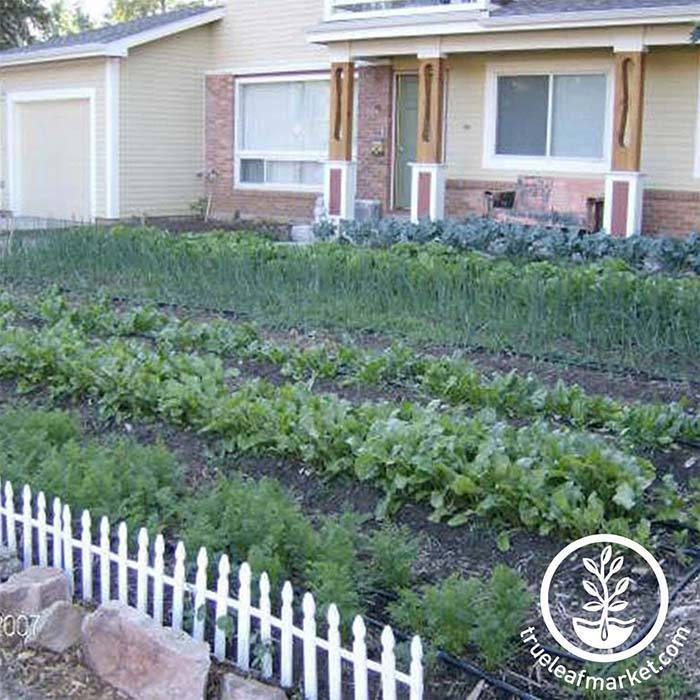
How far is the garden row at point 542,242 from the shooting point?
13102mm

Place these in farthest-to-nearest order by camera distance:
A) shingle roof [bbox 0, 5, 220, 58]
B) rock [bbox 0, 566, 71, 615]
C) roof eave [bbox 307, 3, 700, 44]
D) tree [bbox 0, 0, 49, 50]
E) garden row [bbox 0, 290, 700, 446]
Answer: tree [bbox 0, 0, 49, 50] → shingle roof [bbox 0, 5, 220, 58] → roof eave [bbox 307, 3, 700, 44] → garden row [bbox 0, 290, 700, 446] → rock [bbox 0, 566, 71, 615]

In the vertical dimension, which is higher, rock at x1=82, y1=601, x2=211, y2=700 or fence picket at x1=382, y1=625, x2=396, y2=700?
fence picket at x1=382, y1=625, x2=396, y2=700

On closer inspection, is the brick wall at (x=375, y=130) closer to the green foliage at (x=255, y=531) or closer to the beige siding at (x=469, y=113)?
the beige siding at (x=469, y=113)

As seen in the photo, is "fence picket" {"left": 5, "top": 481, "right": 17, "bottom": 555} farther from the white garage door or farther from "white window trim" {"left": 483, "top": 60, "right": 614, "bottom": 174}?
the white garage door

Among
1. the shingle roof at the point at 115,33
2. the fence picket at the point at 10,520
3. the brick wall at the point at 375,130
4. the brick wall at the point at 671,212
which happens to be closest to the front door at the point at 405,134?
the brick wall at the point at 375,130

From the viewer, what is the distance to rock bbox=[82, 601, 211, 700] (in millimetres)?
3984

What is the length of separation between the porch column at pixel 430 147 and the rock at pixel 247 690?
13.7 metres

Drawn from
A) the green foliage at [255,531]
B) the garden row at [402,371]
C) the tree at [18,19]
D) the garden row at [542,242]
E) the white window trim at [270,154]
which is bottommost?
the green foliage at [255,531]

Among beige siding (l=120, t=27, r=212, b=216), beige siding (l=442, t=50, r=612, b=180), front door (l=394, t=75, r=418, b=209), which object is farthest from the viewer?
beige siding (l=120, t=27, r=212, b=216)

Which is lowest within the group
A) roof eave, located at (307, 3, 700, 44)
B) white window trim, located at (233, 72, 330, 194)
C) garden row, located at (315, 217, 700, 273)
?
garden row, located at (315, 217, 700, 273)

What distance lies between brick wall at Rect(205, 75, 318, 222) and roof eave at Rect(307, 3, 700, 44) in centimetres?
327

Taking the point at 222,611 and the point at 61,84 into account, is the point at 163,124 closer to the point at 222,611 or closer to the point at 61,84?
the point at 61,84

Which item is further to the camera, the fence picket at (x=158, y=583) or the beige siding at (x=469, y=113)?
the beige siding at (x=469, y=113)

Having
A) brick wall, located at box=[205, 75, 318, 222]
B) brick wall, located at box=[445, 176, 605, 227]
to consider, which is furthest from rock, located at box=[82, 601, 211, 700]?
brick wall, located at box=[205, 75, 318, 222]
